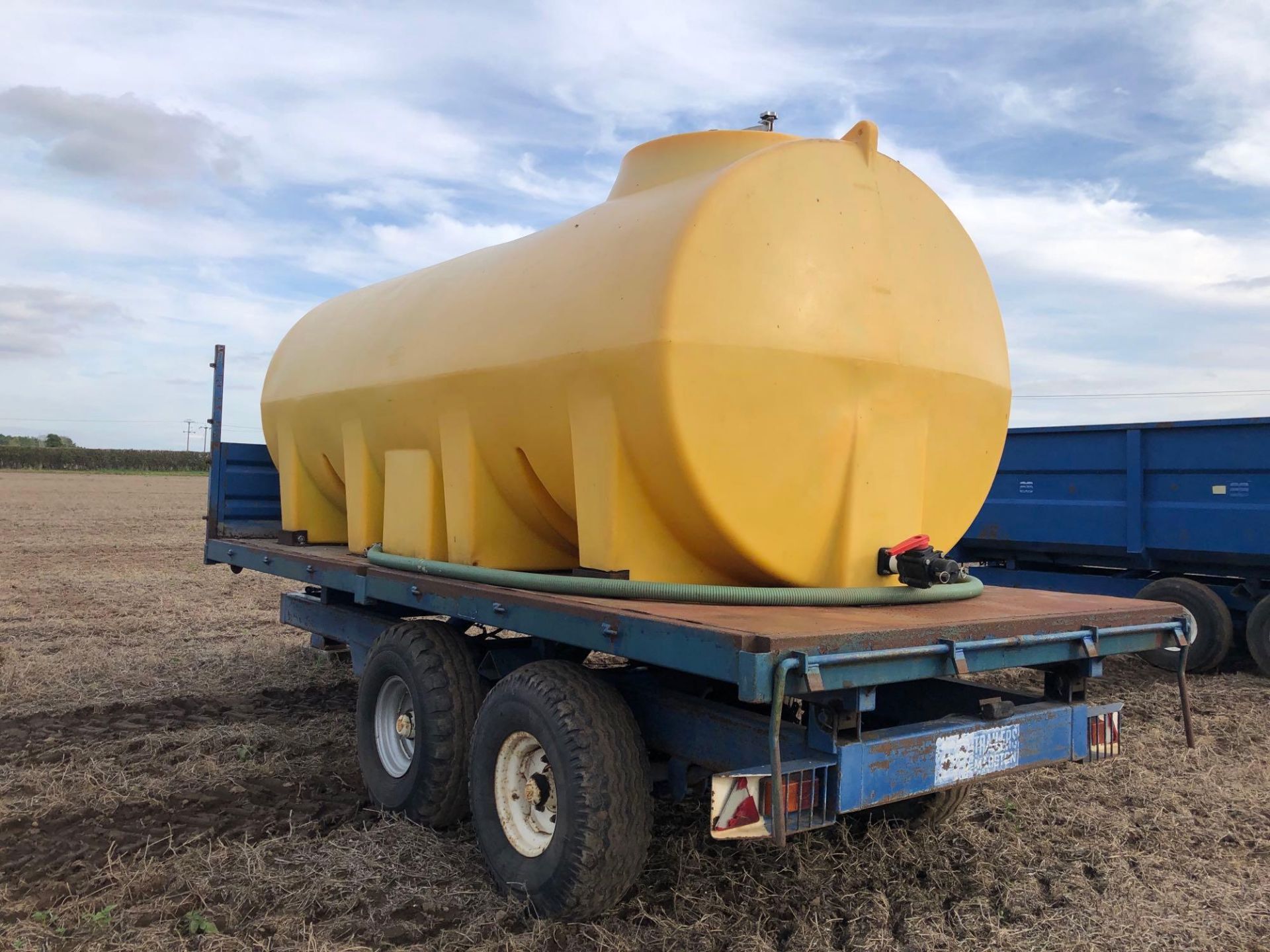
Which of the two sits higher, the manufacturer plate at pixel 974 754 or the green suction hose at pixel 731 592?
the green suction hose at pixel 731 592

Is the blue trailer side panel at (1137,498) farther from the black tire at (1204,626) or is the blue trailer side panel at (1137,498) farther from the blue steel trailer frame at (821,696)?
the blue steel trailer frame at (821,696)

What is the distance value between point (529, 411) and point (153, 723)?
11.9ft

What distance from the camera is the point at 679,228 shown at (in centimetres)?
378

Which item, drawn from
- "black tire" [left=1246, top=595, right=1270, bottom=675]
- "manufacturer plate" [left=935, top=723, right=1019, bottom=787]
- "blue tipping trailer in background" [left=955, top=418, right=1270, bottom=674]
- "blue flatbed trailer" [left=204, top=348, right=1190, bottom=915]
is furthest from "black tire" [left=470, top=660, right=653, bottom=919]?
"black tire" [left=1246, top=595, right=1270, bottom=675]

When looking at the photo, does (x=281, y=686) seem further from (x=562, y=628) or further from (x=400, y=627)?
(x=562, y=628)

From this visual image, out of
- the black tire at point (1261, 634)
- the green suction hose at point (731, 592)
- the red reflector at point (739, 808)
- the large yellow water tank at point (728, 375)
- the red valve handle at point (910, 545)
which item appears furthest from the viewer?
the black tire at point (1261, 634)

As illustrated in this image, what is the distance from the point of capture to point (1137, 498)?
8188 millimetres

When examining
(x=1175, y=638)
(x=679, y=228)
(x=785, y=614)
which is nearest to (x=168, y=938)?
(x=785, y=614)

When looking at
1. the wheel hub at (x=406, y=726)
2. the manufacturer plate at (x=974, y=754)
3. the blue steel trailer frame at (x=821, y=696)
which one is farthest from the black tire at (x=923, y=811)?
the wheel hub at (x=406, y=726)

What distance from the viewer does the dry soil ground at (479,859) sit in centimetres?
346

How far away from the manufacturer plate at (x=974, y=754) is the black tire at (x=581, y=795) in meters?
1.00

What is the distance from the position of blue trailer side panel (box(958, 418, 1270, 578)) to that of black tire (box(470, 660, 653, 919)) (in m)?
5.62

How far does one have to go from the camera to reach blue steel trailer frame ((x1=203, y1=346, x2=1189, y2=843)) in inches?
117

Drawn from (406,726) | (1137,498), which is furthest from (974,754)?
(1137,498)
